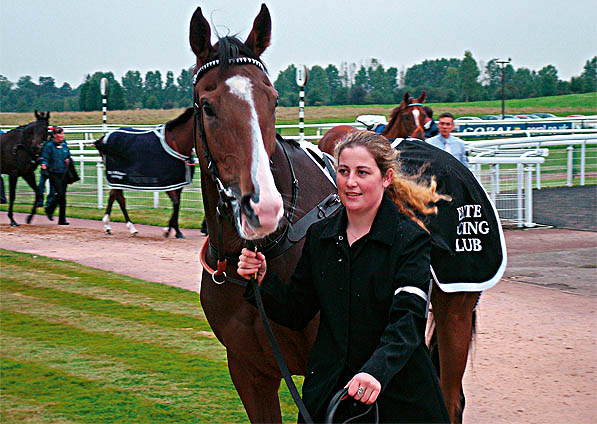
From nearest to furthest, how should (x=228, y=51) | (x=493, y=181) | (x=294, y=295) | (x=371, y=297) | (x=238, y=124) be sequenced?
1. (x=371, y=297)
2. (x=294, y=295)
3. (x=238, y=124)
4. (x=228, y=51)
5. (x=493, y=181)

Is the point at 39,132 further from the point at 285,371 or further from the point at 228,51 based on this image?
the point at 285,371

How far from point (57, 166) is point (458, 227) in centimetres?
1141

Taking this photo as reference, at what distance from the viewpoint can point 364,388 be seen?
219 centimetres

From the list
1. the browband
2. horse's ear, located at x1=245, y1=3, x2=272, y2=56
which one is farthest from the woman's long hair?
horse's ear, located at x1=245, y1=3, x2=272, y2=56

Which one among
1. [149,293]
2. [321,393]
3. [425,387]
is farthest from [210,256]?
[149,293]

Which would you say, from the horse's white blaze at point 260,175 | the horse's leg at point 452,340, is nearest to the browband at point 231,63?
the horse's white blaze at point 260,175

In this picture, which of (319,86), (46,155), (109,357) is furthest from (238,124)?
(319,86)

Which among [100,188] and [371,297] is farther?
[100,188]

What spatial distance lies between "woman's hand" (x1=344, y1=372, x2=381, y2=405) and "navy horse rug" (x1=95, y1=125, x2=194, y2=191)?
965 centimetres

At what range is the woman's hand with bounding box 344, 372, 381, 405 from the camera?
2.18 meters

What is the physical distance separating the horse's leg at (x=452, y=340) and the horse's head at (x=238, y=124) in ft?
5.23

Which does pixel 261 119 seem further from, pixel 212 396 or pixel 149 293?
A: pixel 149 293

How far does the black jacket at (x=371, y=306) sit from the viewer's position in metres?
2.25

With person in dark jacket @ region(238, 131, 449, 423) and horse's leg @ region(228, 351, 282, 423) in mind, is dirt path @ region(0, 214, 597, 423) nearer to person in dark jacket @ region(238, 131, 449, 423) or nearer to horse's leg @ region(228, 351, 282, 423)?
horse's leg @ region(228, 351, 282, 423)
